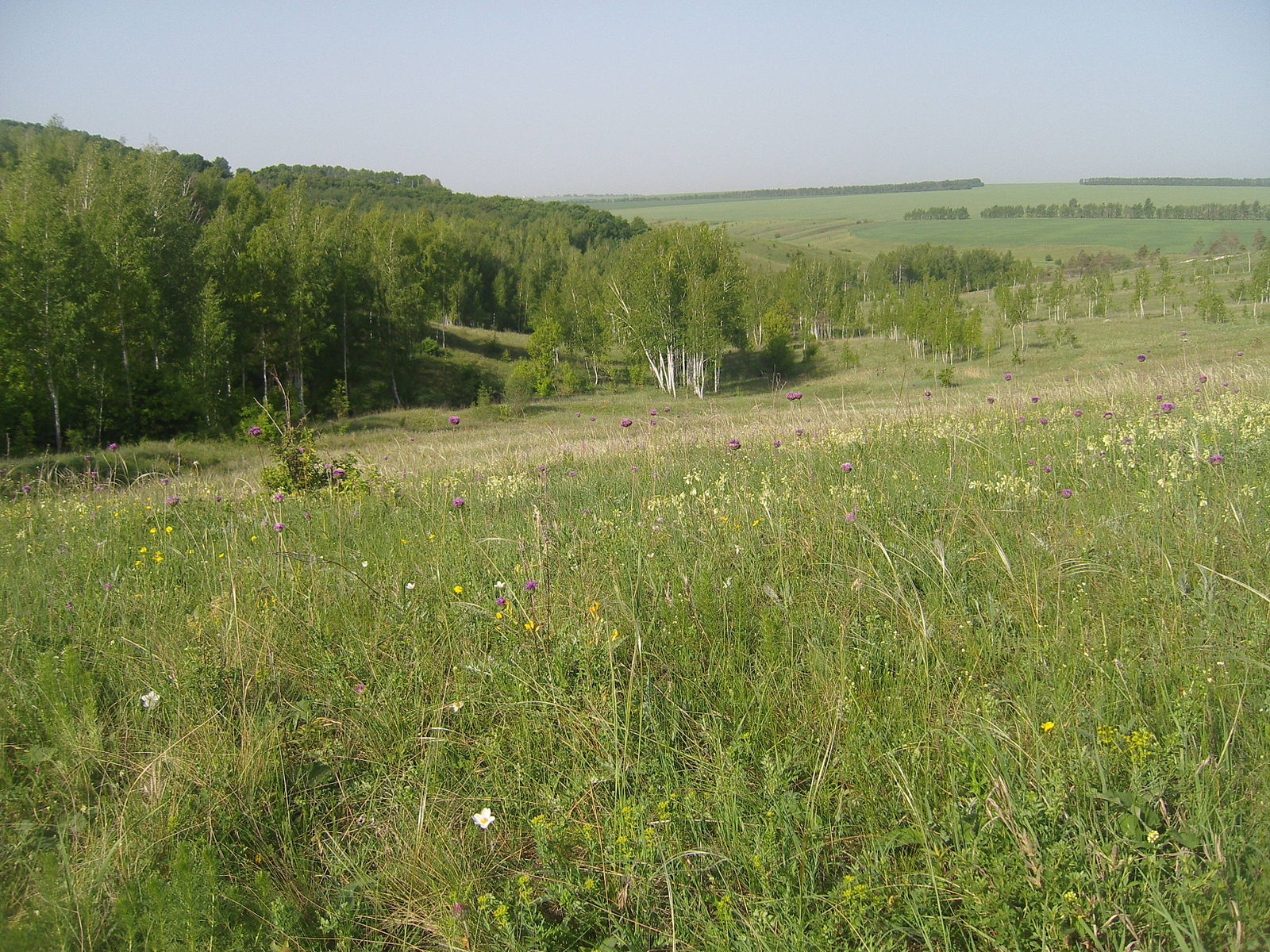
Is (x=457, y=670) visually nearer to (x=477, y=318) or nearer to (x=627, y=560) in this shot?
(x=627, y=560)

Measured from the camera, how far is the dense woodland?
2902 centimetres

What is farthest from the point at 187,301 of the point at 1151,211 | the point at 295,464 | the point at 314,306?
the point at 1151,211

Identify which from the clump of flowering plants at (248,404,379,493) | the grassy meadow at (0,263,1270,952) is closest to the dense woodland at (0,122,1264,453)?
the clump of flowering plants at (248,404,379,493)

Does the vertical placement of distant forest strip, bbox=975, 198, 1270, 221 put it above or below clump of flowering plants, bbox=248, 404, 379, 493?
above

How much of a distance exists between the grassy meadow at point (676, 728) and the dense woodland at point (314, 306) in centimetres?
421

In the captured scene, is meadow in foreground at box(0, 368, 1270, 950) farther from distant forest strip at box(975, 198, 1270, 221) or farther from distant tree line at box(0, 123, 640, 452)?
distant forest strip at box(975, 198, 1270, 221)

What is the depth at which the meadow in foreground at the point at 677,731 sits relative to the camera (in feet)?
5.70

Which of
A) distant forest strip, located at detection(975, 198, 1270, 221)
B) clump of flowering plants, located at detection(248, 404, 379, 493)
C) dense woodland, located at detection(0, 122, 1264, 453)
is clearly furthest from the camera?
distant forest strip, located at detection(975, 198, 1270, 221)

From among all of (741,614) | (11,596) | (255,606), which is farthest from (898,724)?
(11,596)

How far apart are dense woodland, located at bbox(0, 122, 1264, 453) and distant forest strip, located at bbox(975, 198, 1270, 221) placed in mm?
64176

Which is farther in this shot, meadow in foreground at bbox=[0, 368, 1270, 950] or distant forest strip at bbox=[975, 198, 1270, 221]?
distant forest strip at bbox=[975, 198, 1270, 221]

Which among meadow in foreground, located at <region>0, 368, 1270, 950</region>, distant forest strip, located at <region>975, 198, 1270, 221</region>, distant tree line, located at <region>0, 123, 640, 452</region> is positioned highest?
distant forest strip, located at <region>975, 198, 1270, 221</region>

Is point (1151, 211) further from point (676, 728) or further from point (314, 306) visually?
point (676, 728)

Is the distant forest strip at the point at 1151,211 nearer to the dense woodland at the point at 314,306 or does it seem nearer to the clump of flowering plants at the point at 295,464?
the dense woodland at the point at 314,306
